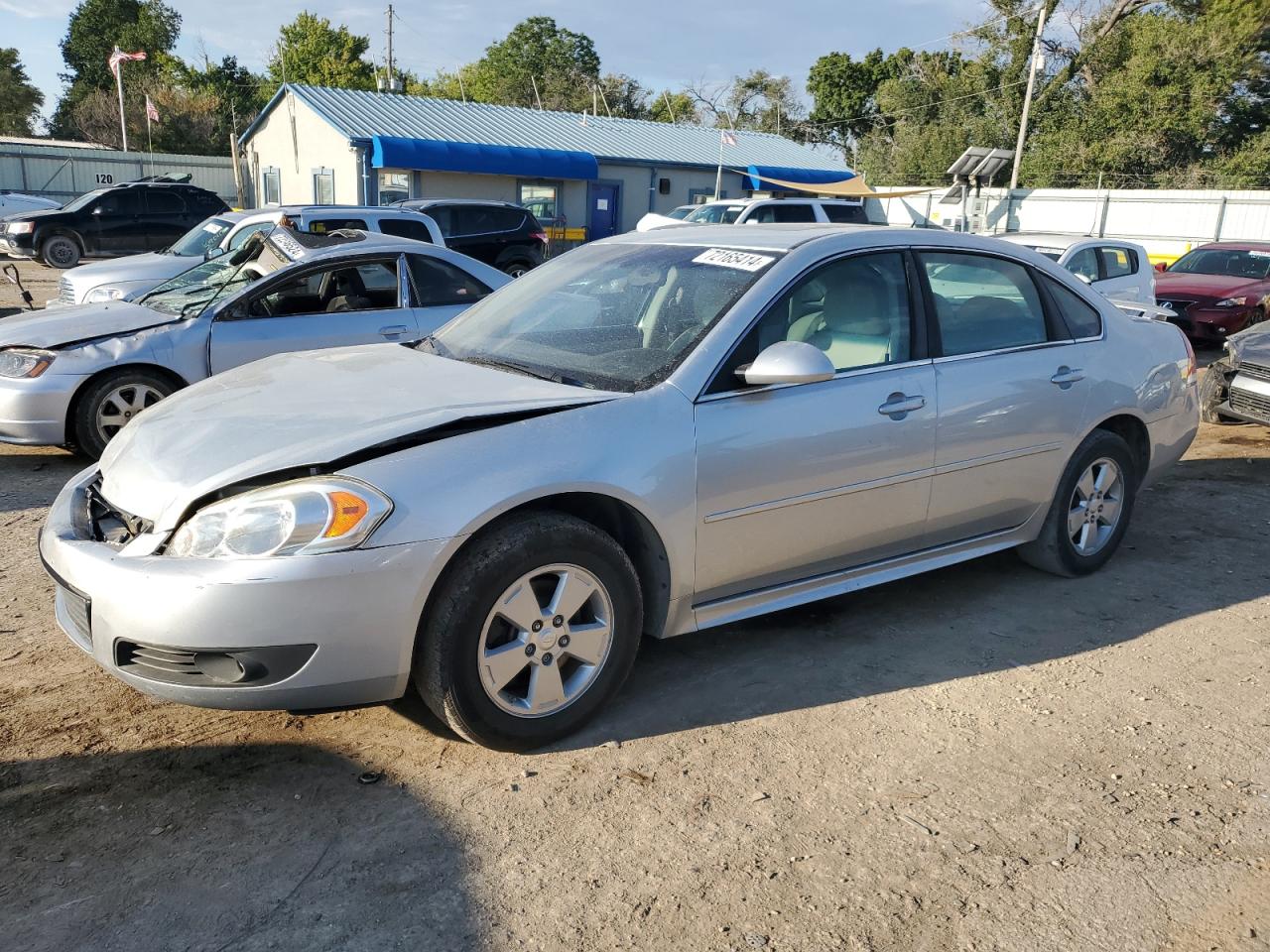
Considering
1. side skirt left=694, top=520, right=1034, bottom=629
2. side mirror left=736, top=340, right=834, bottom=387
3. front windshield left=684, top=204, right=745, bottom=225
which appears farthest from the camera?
front windshield left=684, top=204, right=745, bottom=225

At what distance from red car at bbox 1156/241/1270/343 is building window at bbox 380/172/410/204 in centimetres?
1858

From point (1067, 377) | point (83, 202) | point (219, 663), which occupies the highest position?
point (83, 202)

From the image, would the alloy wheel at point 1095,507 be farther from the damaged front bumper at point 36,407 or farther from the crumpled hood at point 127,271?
the crumpled hood at point 127,271

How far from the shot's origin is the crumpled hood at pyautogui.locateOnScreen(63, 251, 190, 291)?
9.93 metres

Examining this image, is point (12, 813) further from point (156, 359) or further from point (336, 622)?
point (156, 359)

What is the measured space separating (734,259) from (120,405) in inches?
174

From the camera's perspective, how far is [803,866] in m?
2.73

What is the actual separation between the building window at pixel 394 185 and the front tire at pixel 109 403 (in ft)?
69.9

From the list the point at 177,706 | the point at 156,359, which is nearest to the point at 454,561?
the point at 177,706

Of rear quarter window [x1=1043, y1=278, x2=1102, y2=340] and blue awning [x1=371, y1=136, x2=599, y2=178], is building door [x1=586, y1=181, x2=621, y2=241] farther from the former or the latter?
rear quarter window [x1=1043, y1=278, x2=1102, y2=340]

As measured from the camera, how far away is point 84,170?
32344 mm

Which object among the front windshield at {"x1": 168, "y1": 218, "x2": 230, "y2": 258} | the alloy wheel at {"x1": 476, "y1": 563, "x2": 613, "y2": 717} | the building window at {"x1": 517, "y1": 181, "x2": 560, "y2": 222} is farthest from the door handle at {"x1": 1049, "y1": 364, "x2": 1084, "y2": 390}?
the building window at {"x1": 517, "y1": 181, "x2": 560, "y2": 222}

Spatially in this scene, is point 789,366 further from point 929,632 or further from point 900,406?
point 929,632

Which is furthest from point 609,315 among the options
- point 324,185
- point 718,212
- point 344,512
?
point 324,185
